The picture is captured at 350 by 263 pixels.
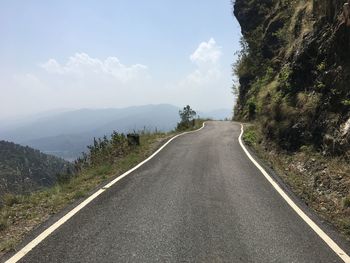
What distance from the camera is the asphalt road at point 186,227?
6109 mm

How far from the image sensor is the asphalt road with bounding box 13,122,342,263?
241 inches

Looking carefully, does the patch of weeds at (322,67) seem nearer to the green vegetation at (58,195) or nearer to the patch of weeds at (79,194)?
the green vegetation at (58,195)

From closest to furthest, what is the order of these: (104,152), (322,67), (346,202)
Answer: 1. (346,202)
2. (322,67)
3. (104,152)

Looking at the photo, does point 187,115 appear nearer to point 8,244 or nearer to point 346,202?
point 346,202

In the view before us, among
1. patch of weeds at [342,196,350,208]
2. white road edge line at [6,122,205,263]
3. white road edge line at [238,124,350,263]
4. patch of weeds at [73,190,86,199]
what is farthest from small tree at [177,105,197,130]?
patch of weeds at [342,196,350,208]

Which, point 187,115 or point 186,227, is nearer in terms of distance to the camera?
point 186,227

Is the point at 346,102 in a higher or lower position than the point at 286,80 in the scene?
lower

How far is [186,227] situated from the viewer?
735 centimetres

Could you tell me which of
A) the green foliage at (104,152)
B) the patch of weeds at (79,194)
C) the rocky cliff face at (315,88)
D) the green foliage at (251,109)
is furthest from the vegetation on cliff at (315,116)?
the green foliage at (251,109)

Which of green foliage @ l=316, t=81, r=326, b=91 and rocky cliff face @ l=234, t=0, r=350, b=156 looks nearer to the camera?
rocky cliff face @ l=234, t=0, r=350, b=156

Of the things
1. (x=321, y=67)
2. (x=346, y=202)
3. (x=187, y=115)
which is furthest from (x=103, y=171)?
(x=187, y=115)

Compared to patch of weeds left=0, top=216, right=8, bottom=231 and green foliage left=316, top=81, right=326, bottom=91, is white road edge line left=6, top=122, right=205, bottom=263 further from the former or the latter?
green foliage left=316, top=81, right=326, bottom=91

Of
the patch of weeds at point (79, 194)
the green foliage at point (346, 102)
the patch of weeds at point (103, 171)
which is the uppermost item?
the green foliage at point (346, 102)

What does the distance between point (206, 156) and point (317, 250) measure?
10.2 m
